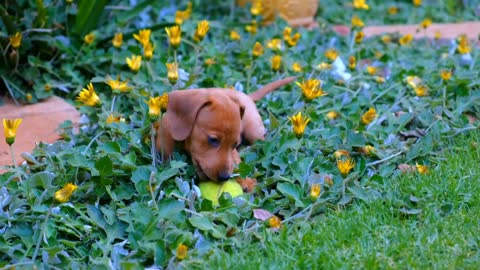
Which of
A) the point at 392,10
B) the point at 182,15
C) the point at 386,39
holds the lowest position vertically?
the point at 392,10

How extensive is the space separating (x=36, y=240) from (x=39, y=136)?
1377 mm

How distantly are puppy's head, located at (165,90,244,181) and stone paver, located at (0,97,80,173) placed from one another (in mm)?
1107

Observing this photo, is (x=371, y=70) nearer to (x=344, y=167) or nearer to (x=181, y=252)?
(x=344, y=167)

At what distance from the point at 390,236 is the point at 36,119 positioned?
8.07ft

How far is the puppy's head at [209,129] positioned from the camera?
378cm

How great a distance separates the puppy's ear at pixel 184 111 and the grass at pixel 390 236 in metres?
0.67

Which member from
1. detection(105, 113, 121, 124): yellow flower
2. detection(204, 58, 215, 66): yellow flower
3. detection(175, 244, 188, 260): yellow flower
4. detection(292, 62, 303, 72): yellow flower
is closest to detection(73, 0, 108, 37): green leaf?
detection(204, 58, 215, 66): yellow flower

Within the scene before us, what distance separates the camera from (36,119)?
16.2ft

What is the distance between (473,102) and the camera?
16.3 ft

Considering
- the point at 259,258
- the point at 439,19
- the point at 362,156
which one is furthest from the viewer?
the point at 439,19

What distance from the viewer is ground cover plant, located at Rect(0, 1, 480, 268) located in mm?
3496

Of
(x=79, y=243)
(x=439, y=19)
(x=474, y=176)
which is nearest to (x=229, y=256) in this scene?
(x=79, y=243)

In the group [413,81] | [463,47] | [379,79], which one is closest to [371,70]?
[379,79]

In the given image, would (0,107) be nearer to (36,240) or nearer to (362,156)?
(36,240)
